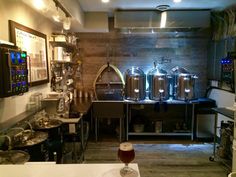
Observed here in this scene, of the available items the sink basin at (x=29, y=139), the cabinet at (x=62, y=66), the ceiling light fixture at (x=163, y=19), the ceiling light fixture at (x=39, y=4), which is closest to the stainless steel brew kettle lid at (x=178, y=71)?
the ceiling light fixture at (x=163, y=19)

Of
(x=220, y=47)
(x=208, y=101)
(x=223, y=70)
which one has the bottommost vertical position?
(x=208, y=101)

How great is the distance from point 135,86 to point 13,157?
3.23m

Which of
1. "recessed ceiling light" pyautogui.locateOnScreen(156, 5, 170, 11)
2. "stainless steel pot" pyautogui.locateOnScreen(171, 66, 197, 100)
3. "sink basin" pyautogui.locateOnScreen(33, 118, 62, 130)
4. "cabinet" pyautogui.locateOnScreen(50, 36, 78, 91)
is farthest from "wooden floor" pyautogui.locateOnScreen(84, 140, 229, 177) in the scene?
"recessed ceiling light" pyautogui.locateOnScreen(156, 5, 170, 11)

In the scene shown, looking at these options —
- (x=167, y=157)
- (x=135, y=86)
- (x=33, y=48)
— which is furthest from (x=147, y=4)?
(x=167, y=157)

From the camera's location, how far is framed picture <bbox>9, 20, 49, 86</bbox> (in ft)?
8.57

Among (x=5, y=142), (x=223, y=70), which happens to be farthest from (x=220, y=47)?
(x=5, y=142)

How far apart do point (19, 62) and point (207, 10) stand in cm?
377

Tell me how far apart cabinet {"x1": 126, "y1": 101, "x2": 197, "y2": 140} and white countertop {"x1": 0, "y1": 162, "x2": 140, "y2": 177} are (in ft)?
11.0

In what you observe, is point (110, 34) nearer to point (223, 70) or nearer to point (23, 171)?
point (223, 70)

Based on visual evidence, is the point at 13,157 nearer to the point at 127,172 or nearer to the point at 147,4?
the point at 127,172

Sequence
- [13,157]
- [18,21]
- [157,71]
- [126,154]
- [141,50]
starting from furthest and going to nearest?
[141,50] → [157,71] → [18,21] → [13,157] → [126,154]

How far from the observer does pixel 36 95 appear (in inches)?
126

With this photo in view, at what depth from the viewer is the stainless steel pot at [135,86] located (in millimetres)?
4703

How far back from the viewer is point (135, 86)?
15.4 feet
